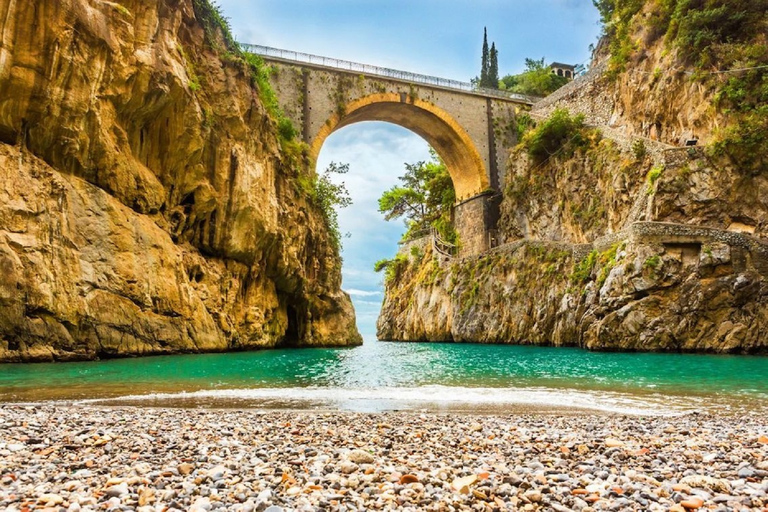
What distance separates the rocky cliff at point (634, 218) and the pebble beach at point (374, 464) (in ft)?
59.8

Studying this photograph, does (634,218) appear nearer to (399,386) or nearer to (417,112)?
(417,112)

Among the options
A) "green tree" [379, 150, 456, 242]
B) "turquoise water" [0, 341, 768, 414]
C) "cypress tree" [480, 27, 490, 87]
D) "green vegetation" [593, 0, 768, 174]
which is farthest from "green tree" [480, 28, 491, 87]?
"turquoise water" [0, 341, 768, 414]

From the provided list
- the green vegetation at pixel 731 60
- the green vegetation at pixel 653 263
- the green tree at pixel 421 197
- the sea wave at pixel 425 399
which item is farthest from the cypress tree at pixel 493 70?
the sea wave at pixel 425 399

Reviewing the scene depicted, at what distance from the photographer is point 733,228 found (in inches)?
1022

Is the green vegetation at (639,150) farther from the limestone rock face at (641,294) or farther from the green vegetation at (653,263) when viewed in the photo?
the green vegetation at (653,263)

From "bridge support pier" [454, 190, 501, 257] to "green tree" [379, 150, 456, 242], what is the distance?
5980mm

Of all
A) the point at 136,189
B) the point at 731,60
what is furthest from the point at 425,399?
the point at 731,60

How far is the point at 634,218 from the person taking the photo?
2983 centimetres

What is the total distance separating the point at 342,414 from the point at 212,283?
18.2 meters

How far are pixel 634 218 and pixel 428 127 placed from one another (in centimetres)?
2070

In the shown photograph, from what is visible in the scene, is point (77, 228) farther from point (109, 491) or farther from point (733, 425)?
point (733, 425)

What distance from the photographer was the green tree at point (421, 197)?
54.8m

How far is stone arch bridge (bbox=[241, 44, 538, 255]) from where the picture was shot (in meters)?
38.1

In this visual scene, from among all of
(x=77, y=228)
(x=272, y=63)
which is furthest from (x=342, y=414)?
(x=272, y=63)
